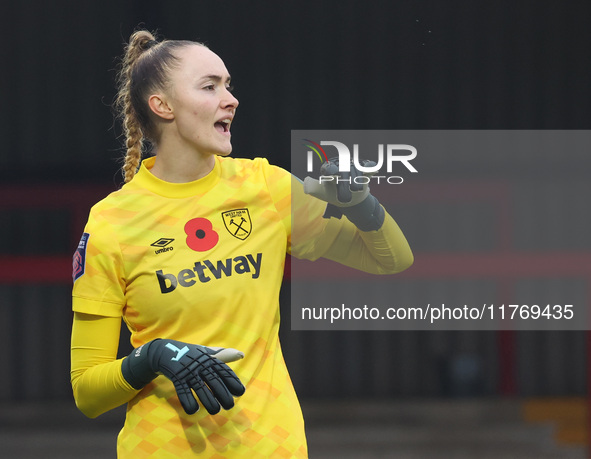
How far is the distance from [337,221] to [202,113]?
0.29 m

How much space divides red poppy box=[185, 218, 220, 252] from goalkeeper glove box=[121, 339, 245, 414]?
168mm

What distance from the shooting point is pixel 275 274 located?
151 cm

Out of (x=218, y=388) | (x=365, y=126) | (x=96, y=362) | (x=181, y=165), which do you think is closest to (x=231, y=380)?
(x=218, y=388)

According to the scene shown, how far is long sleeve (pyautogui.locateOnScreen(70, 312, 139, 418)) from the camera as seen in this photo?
4.78ft

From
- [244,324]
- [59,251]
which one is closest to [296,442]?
[244,324]

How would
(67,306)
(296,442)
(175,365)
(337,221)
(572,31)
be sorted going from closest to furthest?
(175,365), (296,442), (337,221), (572,31), (67,306)

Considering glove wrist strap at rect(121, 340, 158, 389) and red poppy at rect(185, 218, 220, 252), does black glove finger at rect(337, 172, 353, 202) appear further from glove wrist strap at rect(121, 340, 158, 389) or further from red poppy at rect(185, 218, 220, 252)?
glove wrist strap at rect(121, 340, 158, 389)

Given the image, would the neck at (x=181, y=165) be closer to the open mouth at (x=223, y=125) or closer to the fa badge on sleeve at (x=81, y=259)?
the open mouth at (x=223, y=125)

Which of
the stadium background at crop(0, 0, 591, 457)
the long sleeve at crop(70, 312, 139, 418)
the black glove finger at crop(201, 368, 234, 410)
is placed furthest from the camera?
the stadium background at crop(0, 0, 591, 457)

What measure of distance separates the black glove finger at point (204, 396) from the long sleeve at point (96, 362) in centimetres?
13

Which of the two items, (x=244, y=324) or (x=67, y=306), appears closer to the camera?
(x=244, y=324)

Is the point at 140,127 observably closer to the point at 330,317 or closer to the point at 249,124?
the point at 249,124

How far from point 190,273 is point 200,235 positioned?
7 cm

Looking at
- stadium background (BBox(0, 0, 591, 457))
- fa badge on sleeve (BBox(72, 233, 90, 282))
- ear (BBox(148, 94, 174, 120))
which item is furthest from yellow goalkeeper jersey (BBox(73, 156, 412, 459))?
stadium background (BBox(0, 0, 591, 457))
